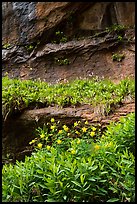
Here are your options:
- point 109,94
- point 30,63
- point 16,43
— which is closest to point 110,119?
point 109,94

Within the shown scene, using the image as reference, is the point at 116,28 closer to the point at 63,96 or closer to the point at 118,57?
the point at 118,57

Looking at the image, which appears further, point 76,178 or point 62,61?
point 62,61

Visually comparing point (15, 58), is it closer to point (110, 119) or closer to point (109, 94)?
point (109, 94)

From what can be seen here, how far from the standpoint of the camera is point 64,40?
373 inches

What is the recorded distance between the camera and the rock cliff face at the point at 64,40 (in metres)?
9.05

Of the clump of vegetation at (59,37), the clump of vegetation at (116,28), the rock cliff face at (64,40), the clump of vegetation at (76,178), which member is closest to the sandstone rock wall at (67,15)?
the rock cliff face at (64,40)

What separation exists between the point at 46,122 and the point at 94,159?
10.1 feet

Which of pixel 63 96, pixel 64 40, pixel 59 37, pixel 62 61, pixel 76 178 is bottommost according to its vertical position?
pixel 76 178

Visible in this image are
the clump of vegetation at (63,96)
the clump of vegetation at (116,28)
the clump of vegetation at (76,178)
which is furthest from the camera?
the clump of vegetation at (116,28)

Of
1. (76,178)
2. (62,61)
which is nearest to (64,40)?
(62,61)

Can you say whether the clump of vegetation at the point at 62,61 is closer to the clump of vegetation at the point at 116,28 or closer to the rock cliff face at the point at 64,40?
the rock cliff face at the point at 64,40

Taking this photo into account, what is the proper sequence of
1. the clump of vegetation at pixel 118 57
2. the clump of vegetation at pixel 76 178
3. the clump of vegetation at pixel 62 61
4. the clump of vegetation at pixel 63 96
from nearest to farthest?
the clump of vegetation at pixel 76 178
the clump of vegetation at pixel 63 96
the clump of vegetation at pixel 118 57
the clump of vegetation at pixel 62 61

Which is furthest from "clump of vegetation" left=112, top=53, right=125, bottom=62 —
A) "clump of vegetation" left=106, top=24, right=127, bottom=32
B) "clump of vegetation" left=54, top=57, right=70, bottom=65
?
"clump of vegetation" left=54, top=57, right=70, bottom=65

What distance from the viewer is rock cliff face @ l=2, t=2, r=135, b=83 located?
905 cm
